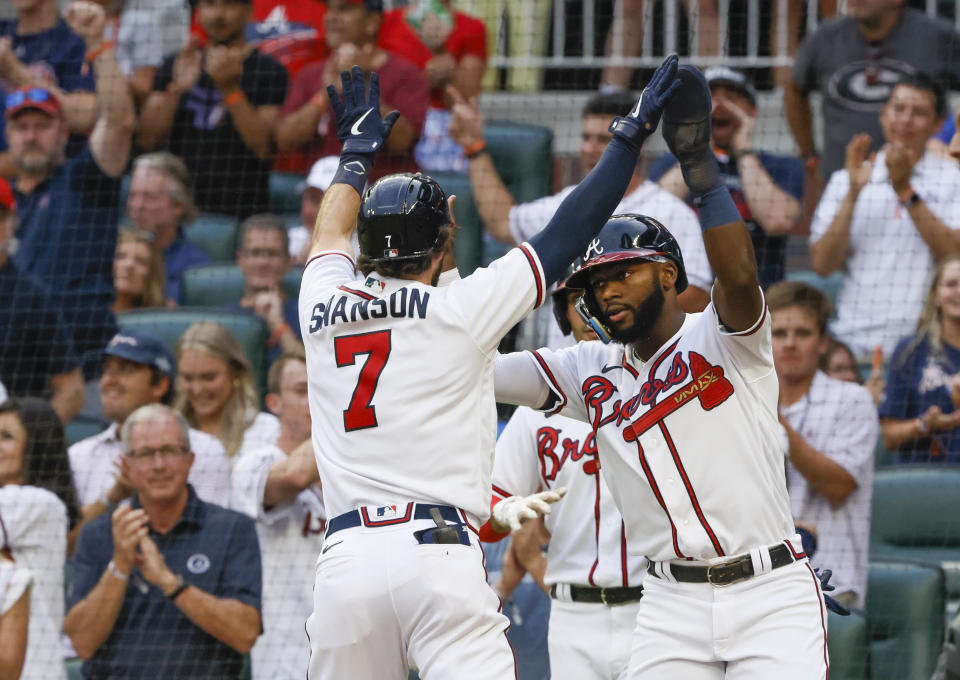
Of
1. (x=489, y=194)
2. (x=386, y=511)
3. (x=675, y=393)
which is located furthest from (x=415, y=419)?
(x=489, y=194)

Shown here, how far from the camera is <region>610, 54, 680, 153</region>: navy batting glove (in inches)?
122

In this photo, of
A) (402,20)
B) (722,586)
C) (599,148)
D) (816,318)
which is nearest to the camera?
(722,586)

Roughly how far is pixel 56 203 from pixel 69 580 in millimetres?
2379

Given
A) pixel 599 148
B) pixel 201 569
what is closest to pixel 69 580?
pixel 201 569

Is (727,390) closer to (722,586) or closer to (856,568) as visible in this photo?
(722,586)

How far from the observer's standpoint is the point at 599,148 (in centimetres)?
607

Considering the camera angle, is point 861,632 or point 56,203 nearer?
point 861,632

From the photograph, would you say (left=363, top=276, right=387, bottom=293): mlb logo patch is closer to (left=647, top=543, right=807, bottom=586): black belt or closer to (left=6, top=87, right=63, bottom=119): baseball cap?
(left=647, top=543, right=807, bottom=586): black belt

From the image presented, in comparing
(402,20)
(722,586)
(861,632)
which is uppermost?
(402,20)

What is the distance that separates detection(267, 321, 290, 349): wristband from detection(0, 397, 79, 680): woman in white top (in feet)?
3.54

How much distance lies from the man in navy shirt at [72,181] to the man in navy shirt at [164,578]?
6.69ft

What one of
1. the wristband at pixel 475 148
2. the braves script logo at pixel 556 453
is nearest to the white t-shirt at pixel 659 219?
the wristband at pixel 475 148

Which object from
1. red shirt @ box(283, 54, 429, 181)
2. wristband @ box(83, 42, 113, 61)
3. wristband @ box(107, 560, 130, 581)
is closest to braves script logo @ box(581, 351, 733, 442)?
wristband @ box(107, 560, 130, 581)

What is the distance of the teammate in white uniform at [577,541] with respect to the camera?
151 inches
